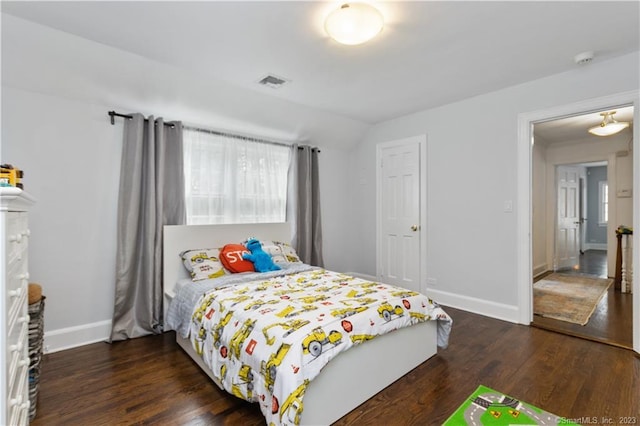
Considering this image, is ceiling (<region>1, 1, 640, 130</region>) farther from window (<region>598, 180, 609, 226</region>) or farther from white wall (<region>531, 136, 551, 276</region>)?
window (<region>598, 180, 609, 226</region>)

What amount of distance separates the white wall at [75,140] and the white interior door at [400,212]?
216cm

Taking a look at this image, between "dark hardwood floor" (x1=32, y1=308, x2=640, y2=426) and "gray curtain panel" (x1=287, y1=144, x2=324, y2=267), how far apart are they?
2.04 metres

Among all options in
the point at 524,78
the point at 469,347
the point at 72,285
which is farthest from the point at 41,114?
the point at 524,78

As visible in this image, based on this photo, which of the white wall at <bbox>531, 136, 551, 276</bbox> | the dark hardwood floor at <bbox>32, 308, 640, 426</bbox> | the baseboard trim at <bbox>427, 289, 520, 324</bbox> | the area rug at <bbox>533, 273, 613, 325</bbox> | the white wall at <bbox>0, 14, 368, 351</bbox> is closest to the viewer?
the dark hardwood floor at <bbox>32, 308, 640, 426</bbox>

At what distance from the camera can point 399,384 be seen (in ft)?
6.97

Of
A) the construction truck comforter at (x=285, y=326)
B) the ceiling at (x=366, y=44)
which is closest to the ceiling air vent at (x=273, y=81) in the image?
the ceiling at (x=366, y=44)

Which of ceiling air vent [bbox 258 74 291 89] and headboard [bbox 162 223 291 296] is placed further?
headboard [bbox 162 223 291 296]

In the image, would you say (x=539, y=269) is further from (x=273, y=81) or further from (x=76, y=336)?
(x=76, y=336)

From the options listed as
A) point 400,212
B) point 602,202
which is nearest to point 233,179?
point 400,212

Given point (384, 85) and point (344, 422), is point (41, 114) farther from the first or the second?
point (344, 422)

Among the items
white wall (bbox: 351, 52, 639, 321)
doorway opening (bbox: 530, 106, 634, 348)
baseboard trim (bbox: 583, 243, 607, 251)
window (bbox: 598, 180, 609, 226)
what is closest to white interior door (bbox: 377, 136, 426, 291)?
white wall (bbox: 351, 52, 639, 321)

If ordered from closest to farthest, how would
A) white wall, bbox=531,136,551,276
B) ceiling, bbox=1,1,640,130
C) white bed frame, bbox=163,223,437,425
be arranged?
white bed frame, bbox=163,223,437,425, ceiling, bbox=1,1,640,130, white wall, bbox=531,136,551,276

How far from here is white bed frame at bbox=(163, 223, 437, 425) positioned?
67.0 inches

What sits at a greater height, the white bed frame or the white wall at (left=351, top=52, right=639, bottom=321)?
the white wall at (left=351, top=52, right=639, bottom=321)
